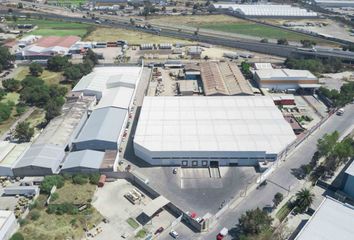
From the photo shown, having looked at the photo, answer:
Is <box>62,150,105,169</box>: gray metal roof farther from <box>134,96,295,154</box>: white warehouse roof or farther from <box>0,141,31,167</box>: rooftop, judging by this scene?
<box>0,141,31,167</box>: rooftop

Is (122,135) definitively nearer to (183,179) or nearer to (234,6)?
(183,179)

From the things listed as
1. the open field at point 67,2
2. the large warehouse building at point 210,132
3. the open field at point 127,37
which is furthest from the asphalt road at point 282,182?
the open field at point 67,2

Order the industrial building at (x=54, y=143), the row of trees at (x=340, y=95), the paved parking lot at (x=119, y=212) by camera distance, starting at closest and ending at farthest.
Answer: the paved parking lot at (x=119, y=212), the industrial building at (x=54, y=143), the row of trees at (x=340, y=95)

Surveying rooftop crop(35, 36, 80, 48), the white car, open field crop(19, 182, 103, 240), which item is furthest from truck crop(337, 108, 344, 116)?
rooftop crop(35, 36, 80, 48)

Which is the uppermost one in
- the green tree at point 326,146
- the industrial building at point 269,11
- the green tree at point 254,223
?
the industrial building at point 269,11

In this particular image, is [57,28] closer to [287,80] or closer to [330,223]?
[287,80]

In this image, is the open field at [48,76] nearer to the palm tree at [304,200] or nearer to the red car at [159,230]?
the red car at [159,230]
